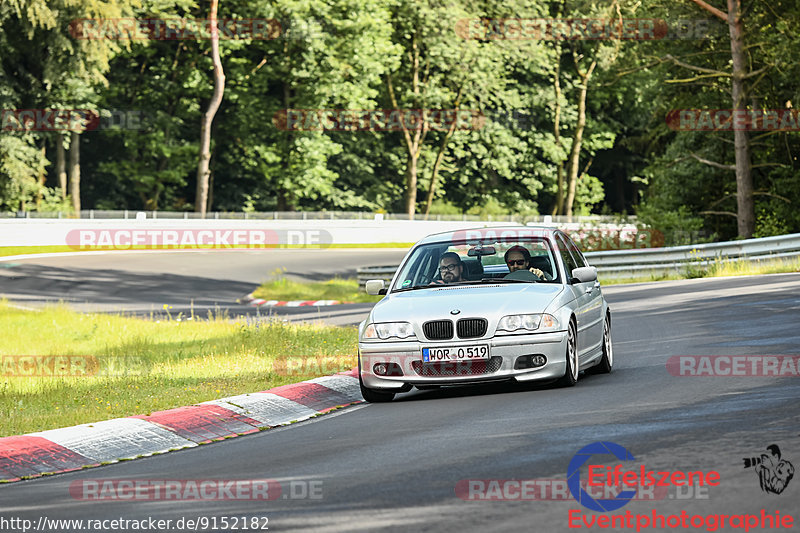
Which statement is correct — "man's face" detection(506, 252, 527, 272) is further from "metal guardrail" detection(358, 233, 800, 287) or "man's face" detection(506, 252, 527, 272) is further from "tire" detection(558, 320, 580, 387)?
"metal guardrail" detection(358, 233, 800, 287)

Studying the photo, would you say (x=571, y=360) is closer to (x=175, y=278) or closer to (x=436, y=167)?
(x=175, y=278)

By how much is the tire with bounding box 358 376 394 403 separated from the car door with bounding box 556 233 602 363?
1875 mm

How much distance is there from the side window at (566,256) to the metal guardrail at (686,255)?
1667cm

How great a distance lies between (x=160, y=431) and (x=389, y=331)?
238 cm

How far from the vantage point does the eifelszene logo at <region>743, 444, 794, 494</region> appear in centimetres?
644

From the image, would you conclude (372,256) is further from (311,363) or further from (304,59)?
(311,363)

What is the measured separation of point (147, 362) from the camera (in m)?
16.2

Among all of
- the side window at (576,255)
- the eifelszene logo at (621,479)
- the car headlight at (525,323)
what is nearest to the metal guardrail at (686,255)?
the side window at (576,255)

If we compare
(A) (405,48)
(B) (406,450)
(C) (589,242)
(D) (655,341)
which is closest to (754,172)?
(C) (589,242)

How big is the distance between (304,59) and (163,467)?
5762cm

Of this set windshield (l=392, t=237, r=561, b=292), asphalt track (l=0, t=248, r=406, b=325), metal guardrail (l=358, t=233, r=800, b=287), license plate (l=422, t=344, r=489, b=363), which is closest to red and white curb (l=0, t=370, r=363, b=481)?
license plate (l=422, t=344, r=489, b=363)

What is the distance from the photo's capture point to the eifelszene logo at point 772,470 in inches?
253

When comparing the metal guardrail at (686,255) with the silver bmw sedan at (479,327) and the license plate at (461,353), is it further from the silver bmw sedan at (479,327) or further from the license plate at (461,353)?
the license plate at (461,353)

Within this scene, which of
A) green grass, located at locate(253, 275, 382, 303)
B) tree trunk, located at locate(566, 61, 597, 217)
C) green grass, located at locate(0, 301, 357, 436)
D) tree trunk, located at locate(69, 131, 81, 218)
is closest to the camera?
green grass, located at locate(0, 301, 357, 436)
